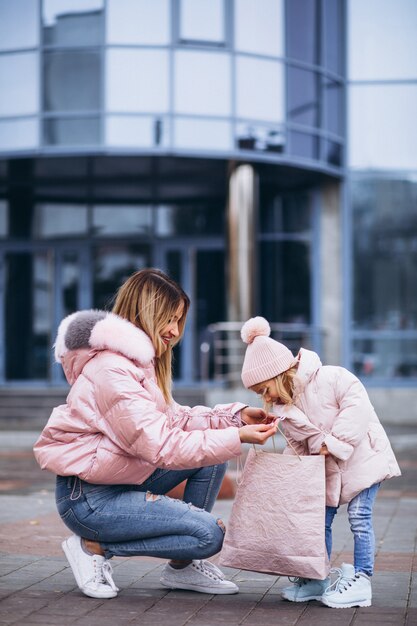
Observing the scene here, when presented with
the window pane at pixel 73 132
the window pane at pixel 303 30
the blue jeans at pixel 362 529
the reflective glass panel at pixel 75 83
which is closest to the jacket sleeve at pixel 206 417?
the blue jeans at pixel 362 529

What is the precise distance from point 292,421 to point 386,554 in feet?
6.76

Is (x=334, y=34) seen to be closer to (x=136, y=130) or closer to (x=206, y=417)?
(x=136, y=130)

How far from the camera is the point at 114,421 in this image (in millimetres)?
4941

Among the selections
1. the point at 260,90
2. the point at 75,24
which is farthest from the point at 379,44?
the point at 75,24

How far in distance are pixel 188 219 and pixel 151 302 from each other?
1670 cm

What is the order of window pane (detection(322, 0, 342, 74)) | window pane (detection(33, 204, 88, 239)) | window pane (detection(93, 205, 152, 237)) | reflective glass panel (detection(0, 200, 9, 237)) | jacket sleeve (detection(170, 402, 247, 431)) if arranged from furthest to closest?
reflective glass panel (detection(0, 200, 9, 237)) → window pane (detection(33, 204, 88, 239)) → window pane (detection(93, 205, 152, 237)) → window pane (detection(322, 0, 342, 74)) → jacket sleeve (detection(170, 402, 247, 431))

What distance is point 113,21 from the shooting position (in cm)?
1933

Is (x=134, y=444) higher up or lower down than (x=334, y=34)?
lower down

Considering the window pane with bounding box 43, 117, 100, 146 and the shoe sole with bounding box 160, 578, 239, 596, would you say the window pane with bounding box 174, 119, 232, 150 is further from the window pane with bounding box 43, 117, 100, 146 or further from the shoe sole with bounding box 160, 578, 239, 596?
the shoe sole with bounding box 160, 578, 239, 596

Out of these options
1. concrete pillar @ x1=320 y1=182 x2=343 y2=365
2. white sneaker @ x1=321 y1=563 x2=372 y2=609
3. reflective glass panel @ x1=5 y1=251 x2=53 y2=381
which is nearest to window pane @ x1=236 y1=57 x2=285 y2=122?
concrete pillar @ x1=320 y1=182 x2=343 y2=365

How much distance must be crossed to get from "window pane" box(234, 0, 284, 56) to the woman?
1479cm

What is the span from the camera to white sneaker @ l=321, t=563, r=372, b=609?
5.11 meters

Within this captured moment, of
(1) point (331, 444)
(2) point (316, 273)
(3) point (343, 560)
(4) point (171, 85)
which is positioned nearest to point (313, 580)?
(1) point (331, 444)

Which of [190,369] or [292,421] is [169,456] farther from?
[190,369]
